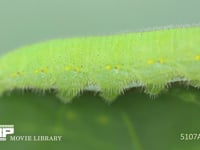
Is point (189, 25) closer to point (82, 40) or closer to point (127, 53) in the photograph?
point (127, 53)

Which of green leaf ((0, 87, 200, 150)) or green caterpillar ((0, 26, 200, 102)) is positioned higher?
green caterpillar ((0, 26, 200, 102))

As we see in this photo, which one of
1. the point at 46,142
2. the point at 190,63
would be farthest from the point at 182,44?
the point at 46,142

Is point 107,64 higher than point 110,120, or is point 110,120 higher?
point 107,64

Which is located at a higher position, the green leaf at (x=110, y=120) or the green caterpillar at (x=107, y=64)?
the green caterpillar at (x=107, y=64)
